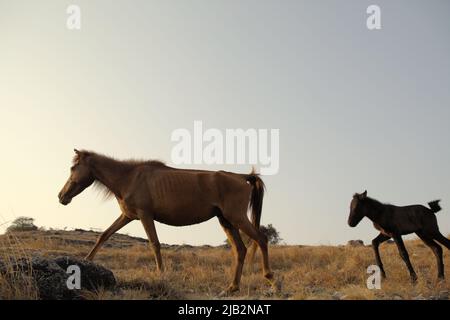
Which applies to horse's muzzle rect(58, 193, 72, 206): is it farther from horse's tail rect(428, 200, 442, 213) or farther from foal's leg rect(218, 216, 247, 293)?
horse's tail rect(428, 200, 442, 213)

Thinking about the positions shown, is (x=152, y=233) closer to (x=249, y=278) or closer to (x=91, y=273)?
(x=91, y=273)

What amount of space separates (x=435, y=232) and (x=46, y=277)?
9.32 meters

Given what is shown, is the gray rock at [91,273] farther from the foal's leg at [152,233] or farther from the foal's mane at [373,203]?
the foal's mane at [373,203]

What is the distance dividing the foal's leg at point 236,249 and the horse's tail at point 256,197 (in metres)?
0.79

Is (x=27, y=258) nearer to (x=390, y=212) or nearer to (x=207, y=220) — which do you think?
(x=207, y=220)

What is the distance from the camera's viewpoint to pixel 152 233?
8.94 m

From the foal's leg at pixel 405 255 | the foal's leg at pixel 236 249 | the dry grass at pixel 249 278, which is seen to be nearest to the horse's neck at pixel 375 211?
the foal's leg at pixel 405 255

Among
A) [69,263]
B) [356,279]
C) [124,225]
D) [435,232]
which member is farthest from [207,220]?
[435,232]

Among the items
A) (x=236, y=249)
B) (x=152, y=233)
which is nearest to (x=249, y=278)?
(x=236, y=249)

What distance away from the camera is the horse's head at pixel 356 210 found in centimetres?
1150

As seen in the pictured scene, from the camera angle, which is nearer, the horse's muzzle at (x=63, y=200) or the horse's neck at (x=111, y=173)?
the horse's neck at (x=111, y=173)

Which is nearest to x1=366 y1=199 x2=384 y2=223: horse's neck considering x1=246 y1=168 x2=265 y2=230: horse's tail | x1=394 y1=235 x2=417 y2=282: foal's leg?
x1=394 y1=235 x2=417 y2=282: foal's leg

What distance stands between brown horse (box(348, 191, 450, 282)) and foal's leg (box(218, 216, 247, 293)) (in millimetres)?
4180

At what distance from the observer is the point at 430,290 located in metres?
8.48
